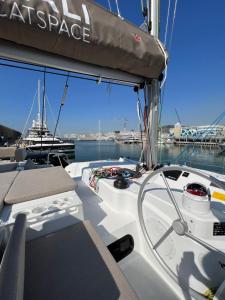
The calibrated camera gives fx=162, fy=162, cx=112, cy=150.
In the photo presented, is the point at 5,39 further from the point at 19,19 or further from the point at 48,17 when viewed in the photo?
the point at 48,17

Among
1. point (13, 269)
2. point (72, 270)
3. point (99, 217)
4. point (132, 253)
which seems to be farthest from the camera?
point (99, 217)

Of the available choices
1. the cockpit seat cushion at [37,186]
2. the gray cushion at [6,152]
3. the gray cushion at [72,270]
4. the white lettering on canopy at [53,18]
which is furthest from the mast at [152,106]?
the gray cushion at [6,152]

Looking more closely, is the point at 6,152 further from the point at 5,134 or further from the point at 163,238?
the point at 5,134

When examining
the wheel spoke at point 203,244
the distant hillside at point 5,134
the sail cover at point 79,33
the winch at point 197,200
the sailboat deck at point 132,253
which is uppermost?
the sail cover at point 79,33

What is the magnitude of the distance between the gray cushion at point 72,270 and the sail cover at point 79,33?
1.41 metres

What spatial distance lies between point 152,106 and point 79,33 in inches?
51.0

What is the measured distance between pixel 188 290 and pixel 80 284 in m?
0.83

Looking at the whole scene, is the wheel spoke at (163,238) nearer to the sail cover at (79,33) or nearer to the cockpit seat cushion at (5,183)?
the cockpit seat cushion at (5,183)

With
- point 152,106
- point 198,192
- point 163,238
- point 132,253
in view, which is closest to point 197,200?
point 198,192

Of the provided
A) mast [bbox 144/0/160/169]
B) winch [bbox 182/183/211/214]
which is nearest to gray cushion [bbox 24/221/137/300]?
winch [bbox 182/183/211/214]

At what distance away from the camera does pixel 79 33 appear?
1.32 m

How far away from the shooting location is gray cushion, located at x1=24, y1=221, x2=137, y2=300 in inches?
25.6

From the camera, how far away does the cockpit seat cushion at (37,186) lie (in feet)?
3.91

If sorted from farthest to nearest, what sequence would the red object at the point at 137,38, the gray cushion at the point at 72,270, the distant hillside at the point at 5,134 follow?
1. the distant hillside at the point at 5,134
2. the red object at the point at 137,38
3. the gray cushion at the point at 72,270
